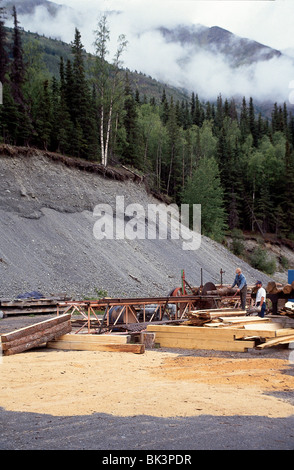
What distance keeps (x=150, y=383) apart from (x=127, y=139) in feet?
155

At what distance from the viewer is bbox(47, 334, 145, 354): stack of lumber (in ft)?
34.4

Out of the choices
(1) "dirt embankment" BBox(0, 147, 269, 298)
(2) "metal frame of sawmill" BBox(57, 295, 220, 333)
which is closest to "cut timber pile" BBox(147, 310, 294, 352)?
(2) "metal frame of sawmill" BBox(57, 295, 220, 333)

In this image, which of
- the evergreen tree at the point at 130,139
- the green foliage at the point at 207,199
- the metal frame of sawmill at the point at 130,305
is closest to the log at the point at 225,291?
the metal frame of sawmill at the point at 130,305

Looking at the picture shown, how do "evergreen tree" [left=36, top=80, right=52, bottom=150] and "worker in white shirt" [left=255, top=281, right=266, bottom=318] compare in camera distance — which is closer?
"worker in white shirt" [left=255, top=281, right=266, bottom=318]

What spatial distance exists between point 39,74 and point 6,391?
147 ft

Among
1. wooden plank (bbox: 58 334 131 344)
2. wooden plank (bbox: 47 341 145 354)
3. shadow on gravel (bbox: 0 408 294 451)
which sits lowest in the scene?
wooden plank (bbox: 47 341 145 354)

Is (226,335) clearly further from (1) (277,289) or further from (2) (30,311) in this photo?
(2) (30,311)

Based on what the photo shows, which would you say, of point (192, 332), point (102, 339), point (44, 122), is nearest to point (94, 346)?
point (102, 339)

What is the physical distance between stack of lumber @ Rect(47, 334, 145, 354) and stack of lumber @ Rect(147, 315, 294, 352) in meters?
1.09

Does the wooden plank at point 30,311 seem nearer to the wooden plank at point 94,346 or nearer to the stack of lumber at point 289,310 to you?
the wooden plank at point 94,346

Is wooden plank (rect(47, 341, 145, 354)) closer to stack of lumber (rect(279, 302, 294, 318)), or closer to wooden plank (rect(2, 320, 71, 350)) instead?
wooden plank (rect(2, 320, 71, 350))

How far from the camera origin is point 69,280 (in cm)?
2572

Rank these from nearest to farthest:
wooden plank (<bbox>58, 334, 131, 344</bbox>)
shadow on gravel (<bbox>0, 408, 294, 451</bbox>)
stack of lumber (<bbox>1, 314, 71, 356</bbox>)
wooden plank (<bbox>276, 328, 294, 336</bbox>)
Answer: shadow on gravel (<bbox>0, 408, 294, 451</bbox>) < stack of lumber (<bbox>1, 314, 71, 356</bbox>) < wooden plank (<bbox>276, 328, 294, 336</bbox>) < wooden plank (<bbox>58, 334, 131, 344</bbox>)

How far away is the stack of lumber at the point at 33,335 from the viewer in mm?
9984
